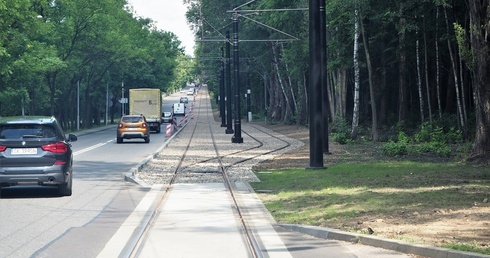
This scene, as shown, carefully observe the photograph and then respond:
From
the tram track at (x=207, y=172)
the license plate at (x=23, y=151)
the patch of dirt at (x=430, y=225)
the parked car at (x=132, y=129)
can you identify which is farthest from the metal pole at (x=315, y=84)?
the parked car at (x=132, y=129)

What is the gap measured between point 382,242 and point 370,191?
6.94 meters

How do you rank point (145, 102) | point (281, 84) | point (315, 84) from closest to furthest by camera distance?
point (315, 84) < point (145, 102) < point (281, 84)

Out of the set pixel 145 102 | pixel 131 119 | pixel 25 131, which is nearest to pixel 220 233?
pixel 25 131

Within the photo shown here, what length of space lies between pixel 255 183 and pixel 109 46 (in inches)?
2342

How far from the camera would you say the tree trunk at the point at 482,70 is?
83.1ft

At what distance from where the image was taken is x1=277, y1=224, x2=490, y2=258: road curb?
34.9ft

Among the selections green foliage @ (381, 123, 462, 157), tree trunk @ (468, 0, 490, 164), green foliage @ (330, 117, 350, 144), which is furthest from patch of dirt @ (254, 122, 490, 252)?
green foliage @ (330, 117, 350, 144)

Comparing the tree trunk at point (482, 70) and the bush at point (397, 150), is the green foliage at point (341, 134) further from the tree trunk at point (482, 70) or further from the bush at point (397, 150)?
the tree trunk at point (482, 70)

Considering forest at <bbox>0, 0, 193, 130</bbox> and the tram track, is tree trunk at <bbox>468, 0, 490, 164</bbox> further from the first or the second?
forest at <bbox>0, 0, 193, 130</bbox>

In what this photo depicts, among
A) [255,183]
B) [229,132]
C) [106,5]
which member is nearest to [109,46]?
[106,5]

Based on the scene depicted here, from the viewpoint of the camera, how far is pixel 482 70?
25578 millimetres

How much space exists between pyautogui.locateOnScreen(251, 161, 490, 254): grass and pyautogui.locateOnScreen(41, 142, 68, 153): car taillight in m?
4.35

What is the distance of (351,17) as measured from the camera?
44.0 meters

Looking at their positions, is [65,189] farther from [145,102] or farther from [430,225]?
[145,102]
